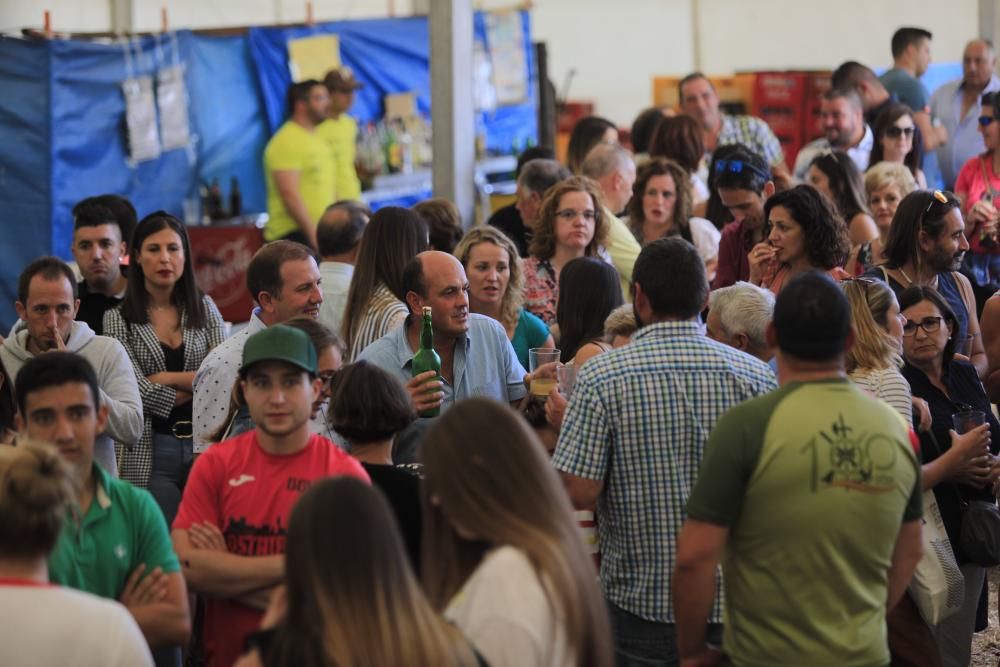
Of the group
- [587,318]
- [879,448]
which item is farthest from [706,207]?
→ [879,448]

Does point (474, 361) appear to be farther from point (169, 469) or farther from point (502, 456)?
point (502, 456)

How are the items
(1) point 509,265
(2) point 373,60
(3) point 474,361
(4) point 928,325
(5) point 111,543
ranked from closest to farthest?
(5) point 111,543, (3) point 474,361, (4) point 928,325, (1) point 509,265, (2) point 373,60

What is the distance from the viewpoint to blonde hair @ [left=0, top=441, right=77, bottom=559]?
2572 mm

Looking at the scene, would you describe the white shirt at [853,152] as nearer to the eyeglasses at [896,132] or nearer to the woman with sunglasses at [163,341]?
the eyeglasses at [896,132]

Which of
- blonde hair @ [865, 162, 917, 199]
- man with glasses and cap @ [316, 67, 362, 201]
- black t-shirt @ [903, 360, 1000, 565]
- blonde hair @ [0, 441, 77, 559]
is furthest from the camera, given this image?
man with glasses and cap @ [316, 67, 362, 201]

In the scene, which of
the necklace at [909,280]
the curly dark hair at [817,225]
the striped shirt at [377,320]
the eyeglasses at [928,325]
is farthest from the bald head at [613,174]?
the eyeglasses at [928,325]

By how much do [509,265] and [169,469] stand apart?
5.01 feet

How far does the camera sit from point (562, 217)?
20.2 ft

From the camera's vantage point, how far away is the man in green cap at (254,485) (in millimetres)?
3268

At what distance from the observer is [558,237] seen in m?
6.19

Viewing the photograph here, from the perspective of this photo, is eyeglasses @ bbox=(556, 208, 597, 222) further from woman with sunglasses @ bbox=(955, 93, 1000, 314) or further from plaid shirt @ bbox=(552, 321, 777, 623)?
plaid shirt @ bbox=(552, 321, 777, 623)

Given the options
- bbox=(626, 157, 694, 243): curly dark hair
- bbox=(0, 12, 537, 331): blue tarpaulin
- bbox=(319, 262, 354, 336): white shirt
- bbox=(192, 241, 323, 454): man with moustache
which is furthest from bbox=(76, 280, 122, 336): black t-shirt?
bbox=(0, 12, 537, 331): blue tarpaulin

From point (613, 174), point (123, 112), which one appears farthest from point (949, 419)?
point (123, 112)

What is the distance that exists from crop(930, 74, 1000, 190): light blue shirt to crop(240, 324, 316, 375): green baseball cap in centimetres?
726
